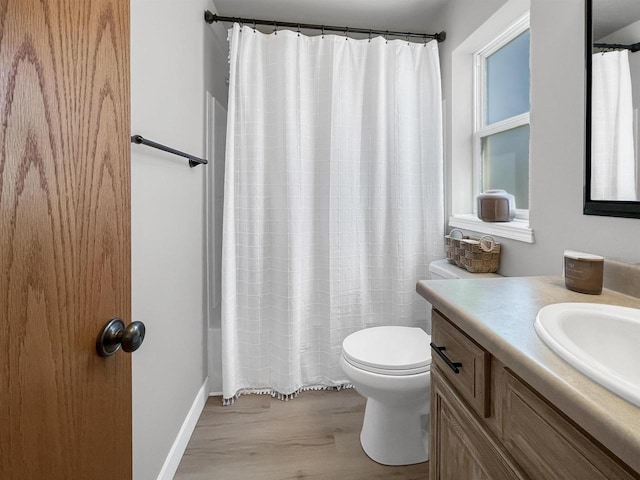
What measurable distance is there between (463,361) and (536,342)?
9.4 inches

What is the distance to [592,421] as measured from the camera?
1.46 ft

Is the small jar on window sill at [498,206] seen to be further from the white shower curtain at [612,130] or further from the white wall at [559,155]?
the white shower curtain at [612,130]

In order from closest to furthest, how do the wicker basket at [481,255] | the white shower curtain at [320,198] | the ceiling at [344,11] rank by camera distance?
1. the wicker basket at [481,255]
2. the white shower curtain at [320,198]
3. the ceiling at [344,11]

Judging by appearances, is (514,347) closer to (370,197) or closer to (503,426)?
(503,426)

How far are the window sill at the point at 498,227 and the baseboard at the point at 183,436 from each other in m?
1.77

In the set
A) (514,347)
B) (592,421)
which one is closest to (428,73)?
(514,347)

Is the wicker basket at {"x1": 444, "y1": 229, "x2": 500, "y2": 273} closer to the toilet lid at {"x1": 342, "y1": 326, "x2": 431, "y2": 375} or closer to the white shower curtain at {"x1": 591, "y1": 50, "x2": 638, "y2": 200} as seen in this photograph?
the toilet lid at {"x1": 342, "y1": 326, "x2": 431, "y2": 375}

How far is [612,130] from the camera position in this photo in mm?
1059

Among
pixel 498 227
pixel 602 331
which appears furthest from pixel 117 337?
pixel 498 227

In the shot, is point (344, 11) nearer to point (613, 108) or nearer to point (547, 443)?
point (613, 108)

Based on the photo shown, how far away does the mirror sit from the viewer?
3.24 feet

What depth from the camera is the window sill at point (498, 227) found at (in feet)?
4.89

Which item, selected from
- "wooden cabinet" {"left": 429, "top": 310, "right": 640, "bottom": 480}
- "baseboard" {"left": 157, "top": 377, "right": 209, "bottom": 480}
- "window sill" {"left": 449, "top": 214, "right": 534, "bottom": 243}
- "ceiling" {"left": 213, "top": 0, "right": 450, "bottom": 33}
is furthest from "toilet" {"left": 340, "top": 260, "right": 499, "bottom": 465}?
"ceiling" {"left": 213, "top": 0, "right": 450, "bottom": 33}

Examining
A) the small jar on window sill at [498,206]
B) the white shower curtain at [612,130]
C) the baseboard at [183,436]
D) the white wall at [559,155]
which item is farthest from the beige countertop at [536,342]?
the baseboard at [183,436]
